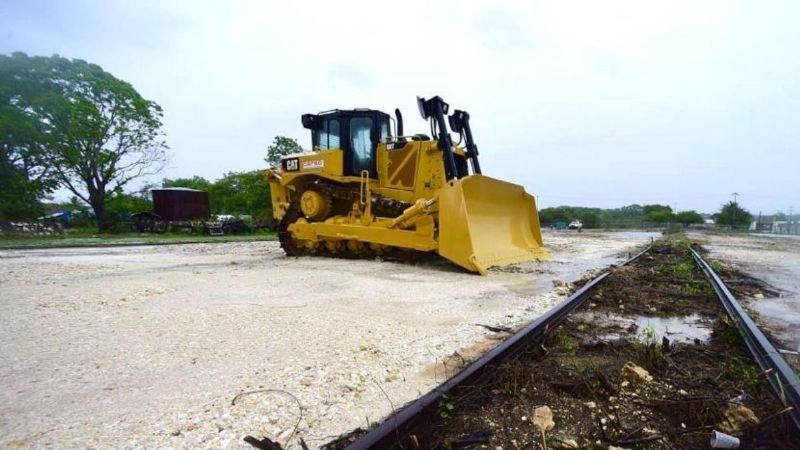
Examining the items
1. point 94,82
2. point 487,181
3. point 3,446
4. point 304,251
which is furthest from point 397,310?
point 94,82

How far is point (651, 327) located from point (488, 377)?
6.92ft

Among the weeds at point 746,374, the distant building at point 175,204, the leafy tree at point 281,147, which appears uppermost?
the leafy tree at point 281,147

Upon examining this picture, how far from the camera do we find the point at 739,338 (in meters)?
2.95

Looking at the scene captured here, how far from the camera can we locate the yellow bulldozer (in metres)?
7.60

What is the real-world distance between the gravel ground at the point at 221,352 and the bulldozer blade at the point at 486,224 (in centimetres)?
115

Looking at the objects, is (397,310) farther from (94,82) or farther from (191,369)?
(94,82)

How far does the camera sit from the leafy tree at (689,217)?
58756 millimetres

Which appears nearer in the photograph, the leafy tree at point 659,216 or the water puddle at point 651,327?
the water puddle at point 651,327

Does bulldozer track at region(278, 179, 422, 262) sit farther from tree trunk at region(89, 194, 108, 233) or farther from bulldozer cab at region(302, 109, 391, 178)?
tree trunk at region(89, 194, 108, 233)

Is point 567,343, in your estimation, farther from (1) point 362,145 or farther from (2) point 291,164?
(2) point 291,164

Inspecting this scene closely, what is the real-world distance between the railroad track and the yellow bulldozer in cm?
404

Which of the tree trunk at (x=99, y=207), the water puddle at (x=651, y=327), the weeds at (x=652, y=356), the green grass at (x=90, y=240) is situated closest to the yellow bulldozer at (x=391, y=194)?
the water puddle at (x=651, y=327)

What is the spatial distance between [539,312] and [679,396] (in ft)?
6.68

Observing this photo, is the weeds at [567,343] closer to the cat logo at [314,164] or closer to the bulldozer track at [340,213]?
the bulldozer track at [340,213]
